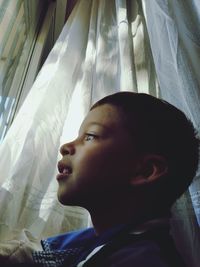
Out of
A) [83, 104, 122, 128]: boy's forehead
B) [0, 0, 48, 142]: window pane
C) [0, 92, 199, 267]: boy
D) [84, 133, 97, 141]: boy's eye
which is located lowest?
[0, 92, 199, 267]: boy

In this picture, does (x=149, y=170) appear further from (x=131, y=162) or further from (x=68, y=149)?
(x=68, y=149)

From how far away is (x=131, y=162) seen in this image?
598mm

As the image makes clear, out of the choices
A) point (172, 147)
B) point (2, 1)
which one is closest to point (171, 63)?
point (172, 147)

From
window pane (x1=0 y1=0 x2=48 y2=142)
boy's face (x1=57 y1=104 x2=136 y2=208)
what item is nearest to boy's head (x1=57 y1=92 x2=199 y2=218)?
boy's face (x1=57 y1=104 x2=136 y2=208)

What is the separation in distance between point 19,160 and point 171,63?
1.47 feet

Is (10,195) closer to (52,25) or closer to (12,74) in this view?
(12,74)

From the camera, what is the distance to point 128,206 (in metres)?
0.58

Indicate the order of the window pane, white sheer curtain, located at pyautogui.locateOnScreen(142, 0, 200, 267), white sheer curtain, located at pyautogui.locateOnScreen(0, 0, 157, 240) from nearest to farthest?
white sheer curtain, located at pyautogui.locateOnScreen(142, 0, 200, 267) → white sheer curtain, located at pyautogui.locateOnScreen(0, 0, 157, 240) → the window pane

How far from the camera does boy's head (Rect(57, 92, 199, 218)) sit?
58 cm

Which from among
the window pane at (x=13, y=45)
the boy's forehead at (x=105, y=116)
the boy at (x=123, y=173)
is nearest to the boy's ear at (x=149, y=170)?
the boy at (x=123, y=173)

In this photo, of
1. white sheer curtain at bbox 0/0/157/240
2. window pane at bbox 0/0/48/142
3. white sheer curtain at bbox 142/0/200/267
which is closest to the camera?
white sheer curtain at bbox 142/0/200/267

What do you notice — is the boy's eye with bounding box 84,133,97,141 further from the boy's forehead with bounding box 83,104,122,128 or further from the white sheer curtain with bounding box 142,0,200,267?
the white sheer curtain with bounding box 142,0,200,267

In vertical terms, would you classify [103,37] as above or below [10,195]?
above

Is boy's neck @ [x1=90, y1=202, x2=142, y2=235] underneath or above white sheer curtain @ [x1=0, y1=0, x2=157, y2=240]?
underneath
